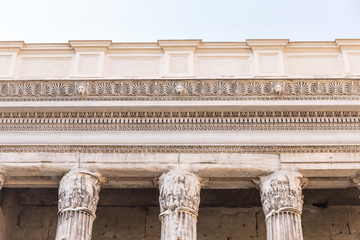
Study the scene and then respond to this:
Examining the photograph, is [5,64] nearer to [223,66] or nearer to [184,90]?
[184,90]

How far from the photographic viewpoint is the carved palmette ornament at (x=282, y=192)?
452 inches

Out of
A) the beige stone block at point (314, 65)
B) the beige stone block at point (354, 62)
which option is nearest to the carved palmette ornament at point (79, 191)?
the beige stone block at point (314, 65)

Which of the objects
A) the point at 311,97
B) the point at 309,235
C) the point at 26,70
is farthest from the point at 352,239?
the point at 26,70

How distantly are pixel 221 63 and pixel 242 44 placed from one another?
0.60 meters

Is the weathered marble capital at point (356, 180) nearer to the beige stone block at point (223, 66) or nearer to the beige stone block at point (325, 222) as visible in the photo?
the beige stone block at point (325, 222)

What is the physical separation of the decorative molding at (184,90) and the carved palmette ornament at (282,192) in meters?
1.60

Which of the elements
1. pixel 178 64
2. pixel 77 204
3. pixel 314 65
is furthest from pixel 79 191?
pixel 314 65

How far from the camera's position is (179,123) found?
1252 centimetres

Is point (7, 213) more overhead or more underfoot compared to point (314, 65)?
more underfoot

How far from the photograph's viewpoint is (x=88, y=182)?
467 inches

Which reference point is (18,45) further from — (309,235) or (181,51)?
(309,235)

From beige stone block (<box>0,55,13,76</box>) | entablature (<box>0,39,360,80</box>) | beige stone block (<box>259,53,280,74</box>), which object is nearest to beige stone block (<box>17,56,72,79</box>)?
entablature (<box>0,39,360,80</box>)

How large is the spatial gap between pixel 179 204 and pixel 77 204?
173 cm

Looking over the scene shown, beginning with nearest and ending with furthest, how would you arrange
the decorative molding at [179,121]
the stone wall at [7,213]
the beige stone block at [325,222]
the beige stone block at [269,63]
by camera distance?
the decorative molding at [179,121], the beige stone block at [269,63], the stone wall at [7,213], the beige stone block at [325,222]
